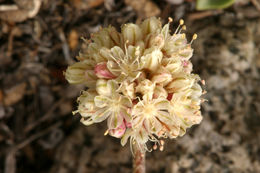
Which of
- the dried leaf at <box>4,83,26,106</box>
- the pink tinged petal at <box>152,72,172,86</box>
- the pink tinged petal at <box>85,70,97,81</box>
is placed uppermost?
the pink tinged petal at <box>85,70,97,81</box>

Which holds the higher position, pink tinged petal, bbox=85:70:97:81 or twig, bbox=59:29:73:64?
pink tinged petal, bbox=85:70:97:81

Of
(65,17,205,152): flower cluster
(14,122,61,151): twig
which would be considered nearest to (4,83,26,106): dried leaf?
(14,122,61,151): twig

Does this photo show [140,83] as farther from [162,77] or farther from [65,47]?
[65,47]

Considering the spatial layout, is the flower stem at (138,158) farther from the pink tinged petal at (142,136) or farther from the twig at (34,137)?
the twig at (34,137)

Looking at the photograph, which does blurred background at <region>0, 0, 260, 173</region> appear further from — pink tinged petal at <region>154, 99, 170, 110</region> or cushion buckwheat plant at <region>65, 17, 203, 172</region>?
pink tinged petal at <region>154, 99, 170, 110</region>

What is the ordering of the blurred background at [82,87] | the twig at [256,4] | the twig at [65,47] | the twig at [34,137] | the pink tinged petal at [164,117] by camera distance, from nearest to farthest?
the pink tinged petal at [164,117], the blurred background at [82,87], the twig at [34,137], the twig at [256,4], the twig at [65,47]

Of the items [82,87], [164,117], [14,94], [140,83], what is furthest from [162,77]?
[14,94]

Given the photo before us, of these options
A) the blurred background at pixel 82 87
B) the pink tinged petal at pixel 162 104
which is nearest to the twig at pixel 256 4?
the blurred background at pixel 82 87
